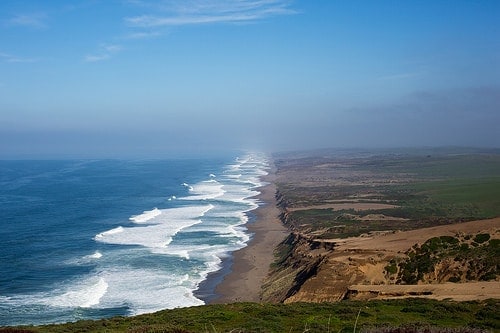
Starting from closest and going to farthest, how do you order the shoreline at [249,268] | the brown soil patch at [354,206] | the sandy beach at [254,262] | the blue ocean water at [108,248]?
Result: the blue ocean water at [108,248] < the shoreline at [249,268] < the sandy beach at [254,262] < the brown soil patch at [354,206]

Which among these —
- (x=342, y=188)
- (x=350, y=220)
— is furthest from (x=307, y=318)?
(x=342, y=188)

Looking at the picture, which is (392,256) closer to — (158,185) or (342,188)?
(342,188)

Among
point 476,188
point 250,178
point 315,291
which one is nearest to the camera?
point 315,291

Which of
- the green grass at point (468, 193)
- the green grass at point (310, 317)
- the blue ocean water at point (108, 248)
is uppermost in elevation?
the green grass at point (310, 317)

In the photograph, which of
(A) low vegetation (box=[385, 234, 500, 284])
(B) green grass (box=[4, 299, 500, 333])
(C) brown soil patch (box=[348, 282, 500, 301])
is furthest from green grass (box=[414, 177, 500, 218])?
(B) green grass (box=[4, 299, 500, 333])

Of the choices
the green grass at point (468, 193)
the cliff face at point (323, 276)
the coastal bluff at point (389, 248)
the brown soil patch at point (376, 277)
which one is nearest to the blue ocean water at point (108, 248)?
the cliff face at point (323, 276)

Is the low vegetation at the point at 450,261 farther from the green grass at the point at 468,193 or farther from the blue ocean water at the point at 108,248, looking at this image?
the green grass at the point at 468,193

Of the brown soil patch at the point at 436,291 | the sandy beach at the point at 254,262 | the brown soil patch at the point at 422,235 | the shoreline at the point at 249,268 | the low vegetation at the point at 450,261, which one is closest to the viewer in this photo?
the brown soil patch at the point at 436,291
